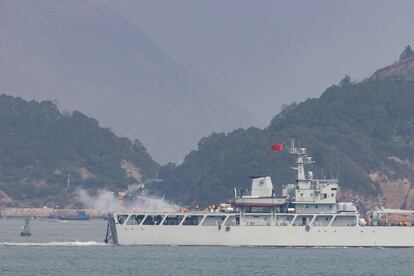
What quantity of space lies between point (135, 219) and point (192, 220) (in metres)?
4.26

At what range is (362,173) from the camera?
19362 centimetres

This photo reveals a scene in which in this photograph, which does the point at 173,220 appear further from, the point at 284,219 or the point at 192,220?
the point at 284,219

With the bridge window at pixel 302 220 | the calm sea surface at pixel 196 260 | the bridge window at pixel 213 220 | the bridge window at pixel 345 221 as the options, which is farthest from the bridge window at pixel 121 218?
the bridge window at pixel 345 221

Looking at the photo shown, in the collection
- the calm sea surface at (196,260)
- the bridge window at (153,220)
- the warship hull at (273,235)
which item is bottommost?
the calm sea surface at (196,260)

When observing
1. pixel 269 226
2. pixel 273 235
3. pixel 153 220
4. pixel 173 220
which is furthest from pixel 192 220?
pixel 273 235

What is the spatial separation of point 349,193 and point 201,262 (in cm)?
10311

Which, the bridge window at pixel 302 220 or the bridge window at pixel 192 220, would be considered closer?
the bridge window at pixel 302 220

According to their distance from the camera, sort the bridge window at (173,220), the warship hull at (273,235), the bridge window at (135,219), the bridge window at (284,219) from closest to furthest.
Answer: the warship hull at (273,235) < the bridge window at (284,219) < the bridge window at (173,220) < the bridge window at (135,219)

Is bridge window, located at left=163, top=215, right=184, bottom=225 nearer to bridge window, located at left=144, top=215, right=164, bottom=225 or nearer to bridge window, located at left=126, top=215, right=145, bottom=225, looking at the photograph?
bridge window, located at left=144, top=215, right=164, bottom=225

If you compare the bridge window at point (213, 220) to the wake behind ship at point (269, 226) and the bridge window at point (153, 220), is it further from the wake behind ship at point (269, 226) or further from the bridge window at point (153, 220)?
the bridge window at point (153, 220)

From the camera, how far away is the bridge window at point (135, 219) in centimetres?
9756

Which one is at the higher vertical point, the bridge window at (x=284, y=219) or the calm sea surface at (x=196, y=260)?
the bridge window at (x=284, y=219)

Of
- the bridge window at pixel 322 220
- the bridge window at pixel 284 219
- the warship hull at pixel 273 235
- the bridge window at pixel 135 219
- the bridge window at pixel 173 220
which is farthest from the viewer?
the bridge window at pixel 135 219

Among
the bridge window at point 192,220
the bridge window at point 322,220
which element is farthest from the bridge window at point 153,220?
the bridge window at point 322,220
